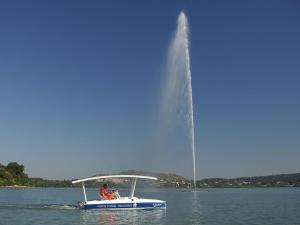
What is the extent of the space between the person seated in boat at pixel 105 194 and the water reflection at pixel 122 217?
7.20 ft

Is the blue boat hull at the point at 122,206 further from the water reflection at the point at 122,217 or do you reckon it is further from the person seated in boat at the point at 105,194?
the person seated in boat at the point at 105,194

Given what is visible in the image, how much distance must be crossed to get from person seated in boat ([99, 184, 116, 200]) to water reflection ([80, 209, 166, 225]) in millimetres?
2194

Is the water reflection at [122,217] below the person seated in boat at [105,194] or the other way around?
below

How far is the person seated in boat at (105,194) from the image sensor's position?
67688mm

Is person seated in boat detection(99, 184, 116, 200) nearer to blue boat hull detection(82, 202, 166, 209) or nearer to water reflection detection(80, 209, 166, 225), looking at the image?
blue boat hull detection(82, 202, 166, 209)

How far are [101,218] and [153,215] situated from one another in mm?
7478

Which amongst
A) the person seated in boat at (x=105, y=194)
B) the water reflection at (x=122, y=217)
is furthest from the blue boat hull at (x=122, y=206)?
the person seated in boat at (x=105, y=194)

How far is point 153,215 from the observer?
2480 inches

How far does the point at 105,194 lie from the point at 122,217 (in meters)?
8.95

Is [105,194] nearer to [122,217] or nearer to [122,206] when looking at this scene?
[122,206]

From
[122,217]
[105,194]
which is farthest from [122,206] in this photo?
[122,217]

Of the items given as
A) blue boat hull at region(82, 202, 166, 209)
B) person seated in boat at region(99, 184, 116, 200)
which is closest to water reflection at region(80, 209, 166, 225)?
blue boat hull at region(82, 202, 166, 209)

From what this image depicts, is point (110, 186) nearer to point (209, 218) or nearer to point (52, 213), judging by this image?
point (52, 213)

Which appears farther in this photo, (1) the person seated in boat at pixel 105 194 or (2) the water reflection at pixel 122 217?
(1) the person seated in boat at pixel 105 194
